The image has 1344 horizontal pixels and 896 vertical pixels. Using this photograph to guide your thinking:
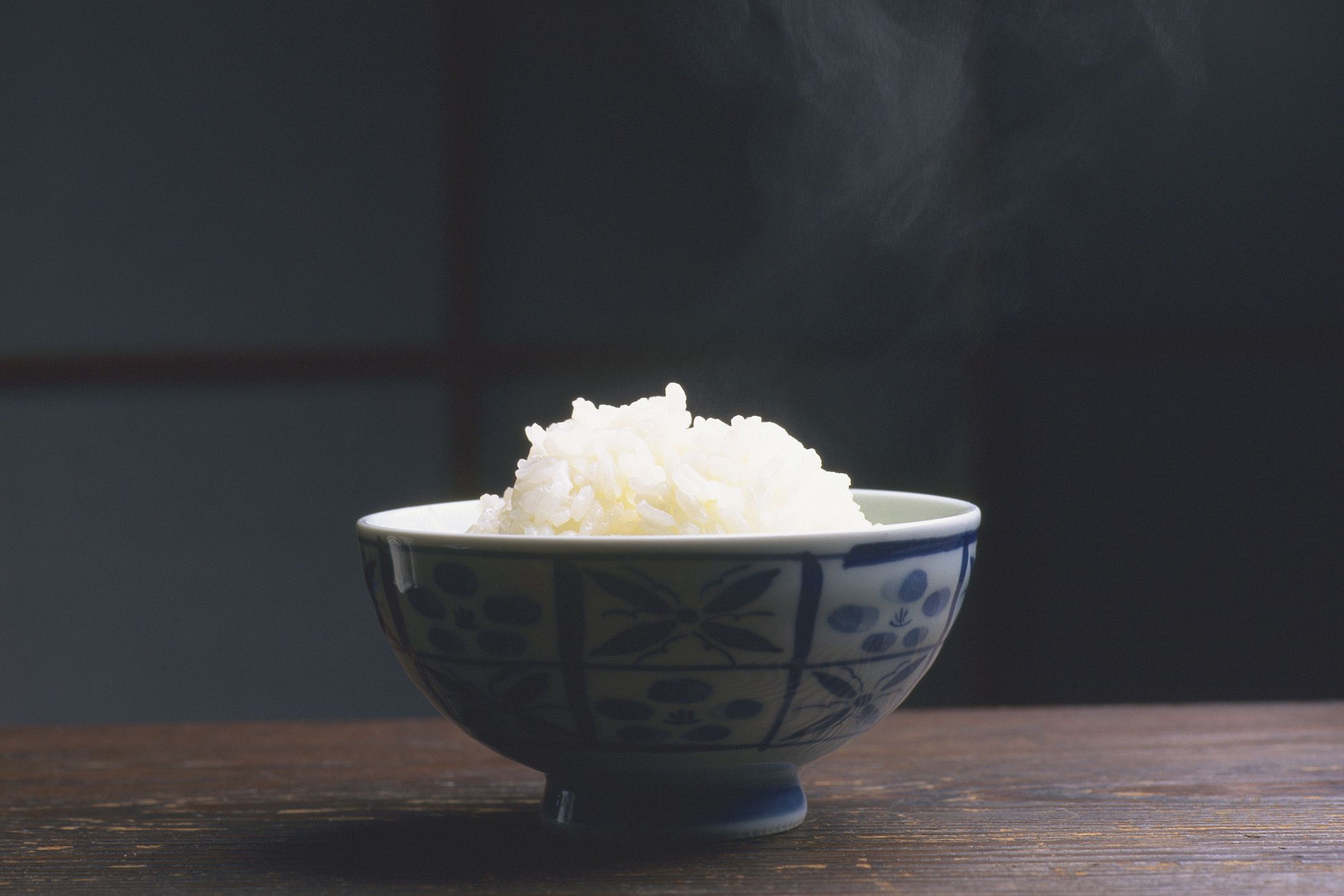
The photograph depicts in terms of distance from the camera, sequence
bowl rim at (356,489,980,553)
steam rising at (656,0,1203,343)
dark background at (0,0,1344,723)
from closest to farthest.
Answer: bowl rim at (356,489,980,553), steam rising at (656,0,1203,343), dark background at (0,0,1344,723)

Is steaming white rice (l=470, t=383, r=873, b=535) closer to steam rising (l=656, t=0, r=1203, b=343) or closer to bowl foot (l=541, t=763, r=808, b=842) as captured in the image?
bowl foot (l=541, t=763, r=808, b=842)

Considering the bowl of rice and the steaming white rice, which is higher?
the steaming white rice

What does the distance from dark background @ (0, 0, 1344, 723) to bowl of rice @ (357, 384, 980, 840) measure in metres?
1.31

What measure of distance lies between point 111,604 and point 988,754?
1775 millimetres

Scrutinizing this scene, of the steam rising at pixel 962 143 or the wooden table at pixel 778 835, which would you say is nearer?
the wooden table at pixel 778 835

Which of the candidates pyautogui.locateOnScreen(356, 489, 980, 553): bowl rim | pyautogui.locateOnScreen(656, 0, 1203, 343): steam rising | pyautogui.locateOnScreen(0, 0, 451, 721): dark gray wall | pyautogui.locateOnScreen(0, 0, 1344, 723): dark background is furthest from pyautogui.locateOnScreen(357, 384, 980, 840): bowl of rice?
pyautogui.locateOnScreen(0, 0, 451, 721): dark gray wall

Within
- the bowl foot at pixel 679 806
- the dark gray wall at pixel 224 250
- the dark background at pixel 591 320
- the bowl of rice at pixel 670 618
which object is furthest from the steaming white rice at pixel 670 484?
the dark gray wall at pixel 224 250

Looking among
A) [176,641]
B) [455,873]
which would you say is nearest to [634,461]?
[455,873]

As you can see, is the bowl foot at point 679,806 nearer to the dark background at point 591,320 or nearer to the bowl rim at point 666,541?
the bowl rim at point 666,541

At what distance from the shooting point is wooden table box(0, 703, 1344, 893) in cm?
82

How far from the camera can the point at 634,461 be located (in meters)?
0.93

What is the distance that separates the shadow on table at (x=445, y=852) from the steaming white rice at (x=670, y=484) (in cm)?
21

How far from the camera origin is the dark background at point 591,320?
2219 mm

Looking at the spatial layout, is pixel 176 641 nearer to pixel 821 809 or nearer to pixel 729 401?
pixel 729 401
